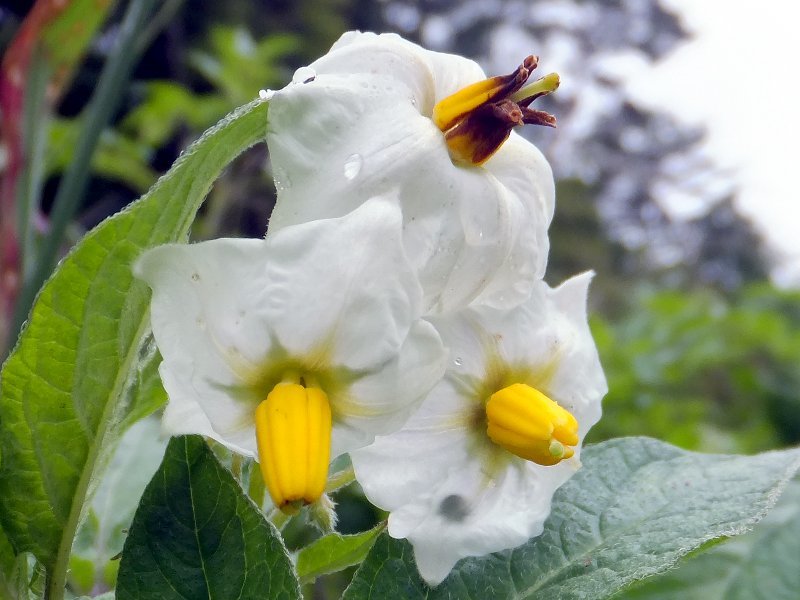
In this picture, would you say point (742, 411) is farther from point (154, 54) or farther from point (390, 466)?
point (154, 54)

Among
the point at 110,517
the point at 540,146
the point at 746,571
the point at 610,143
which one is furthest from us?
the point at 610,143

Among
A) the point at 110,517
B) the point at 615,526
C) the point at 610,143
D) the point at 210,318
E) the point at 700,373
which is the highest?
the point at 210,318

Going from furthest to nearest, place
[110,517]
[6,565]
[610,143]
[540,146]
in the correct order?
[610,143] → [540,146] → [110,517] → [6,565]

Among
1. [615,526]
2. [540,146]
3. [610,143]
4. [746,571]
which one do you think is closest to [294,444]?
[615,526]

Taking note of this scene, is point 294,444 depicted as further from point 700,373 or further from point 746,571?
point 700,373

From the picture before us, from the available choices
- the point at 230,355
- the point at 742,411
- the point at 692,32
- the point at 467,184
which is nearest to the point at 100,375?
the point at 230,355

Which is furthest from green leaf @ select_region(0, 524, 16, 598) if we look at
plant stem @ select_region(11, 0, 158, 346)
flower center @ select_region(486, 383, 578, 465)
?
plant stem @ select_region(11, 0, 158, 346)

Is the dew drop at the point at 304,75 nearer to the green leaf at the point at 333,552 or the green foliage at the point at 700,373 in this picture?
the green leaf at the point at 333,552
